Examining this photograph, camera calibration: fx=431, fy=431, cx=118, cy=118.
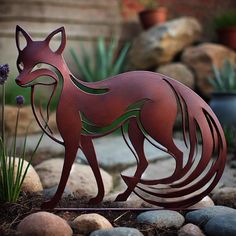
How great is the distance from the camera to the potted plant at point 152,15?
6.17m

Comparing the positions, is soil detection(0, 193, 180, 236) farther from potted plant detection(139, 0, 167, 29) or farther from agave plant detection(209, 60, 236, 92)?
potted plant detection(139, 0, 167, 29)

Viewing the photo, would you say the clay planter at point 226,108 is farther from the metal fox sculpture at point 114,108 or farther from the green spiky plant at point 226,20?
the green spiky plant at point 226,20

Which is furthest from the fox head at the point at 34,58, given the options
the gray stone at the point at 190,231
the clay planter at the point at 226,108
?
the clay planter at the point at 226,108

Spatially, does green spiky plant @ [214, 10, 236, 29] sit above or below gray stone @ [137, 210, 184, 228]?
above

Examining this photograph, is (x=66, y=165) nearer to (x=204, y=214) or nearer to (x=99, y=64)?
(x=204, y=214)

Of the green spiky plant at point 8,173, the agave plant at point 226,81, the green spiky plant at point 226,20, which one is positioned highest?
the green spiky plant at point 226,20

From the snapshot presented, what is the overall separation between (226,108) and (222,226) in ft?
7.74

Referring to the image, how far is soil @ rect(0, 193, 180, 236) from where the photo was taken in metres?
2.04

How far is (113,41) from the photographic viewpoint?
590 cm

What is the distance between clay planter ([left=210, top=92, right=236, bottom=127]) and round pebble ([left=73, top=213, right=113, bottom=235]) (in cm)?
249

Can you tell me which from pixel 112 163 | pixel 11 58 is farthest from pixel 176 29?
pixel 112 163

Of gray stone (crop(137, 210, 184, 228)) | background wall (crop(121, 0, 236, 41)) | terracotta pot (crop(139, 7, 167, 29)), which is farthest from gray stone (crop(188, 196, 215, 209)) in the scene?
background wall (crop(121, 0, 236, 41))

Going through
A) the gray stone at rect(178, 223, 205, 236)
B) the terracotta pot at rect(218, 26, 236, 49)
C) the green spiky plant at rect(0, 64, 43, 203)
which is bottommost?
the gray stone at rect(178, 223, 205, 236)

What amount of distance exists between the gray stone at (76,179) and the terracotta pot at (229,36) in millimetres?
4003
